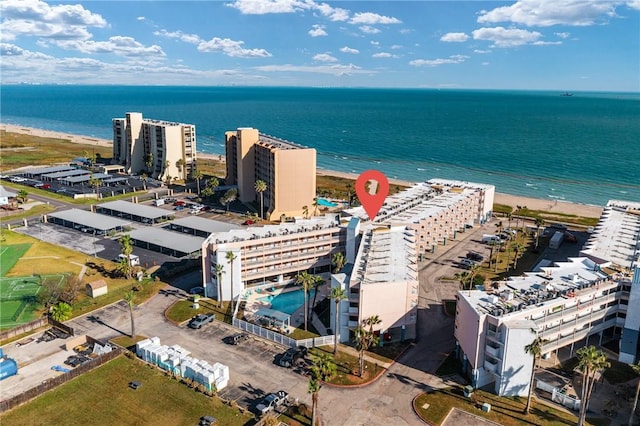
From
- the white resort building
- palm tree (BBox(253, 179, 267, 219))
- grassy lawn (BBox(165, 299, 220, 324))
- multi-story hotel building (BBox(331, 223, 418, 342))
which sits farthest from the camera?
palm tree (BBox(253, 179, 267, 219))

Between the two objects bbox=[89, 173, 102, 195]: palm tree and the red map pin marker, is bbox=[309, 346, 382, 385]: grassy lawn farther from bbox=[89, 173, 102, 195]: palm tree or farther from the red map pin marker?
bbox=[89, 173, 102, 195]: palm tree

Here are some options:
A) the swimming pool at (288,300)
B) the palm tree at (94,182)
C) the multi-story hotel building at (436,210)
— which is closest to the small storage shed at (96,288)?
the swimming pool at (288,300)

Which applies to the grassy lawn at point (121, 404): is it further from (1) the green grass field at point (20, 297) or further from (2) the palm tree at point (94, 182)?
(2) the palm tree at point (94, 182)

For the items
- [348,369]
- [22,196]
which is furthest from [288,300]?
[22,196]

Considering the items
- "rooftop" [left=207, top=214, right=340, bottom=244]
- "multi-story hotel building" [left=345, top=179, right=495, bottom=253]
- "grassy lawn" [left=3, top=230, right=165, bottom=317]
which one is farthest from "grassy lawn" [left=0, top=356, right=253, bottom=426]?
"multi-story hotel building" [left=345, top=179, right=495, bottom=253]

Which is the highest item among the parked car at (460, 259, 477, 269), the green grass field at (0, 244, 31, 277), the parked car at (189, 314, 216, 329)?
the parked car at (460, 259, 477, 269)

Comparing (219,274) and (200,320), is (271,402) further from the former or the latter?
(219,274)
